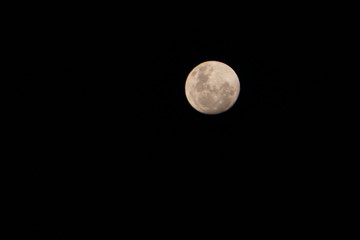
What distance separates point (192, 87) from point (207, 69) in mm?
338

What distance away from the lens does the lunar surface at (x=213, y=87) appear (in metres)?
3.74

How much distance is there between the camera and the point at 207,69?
12.6ft

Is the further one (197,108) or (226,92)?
(197,108)

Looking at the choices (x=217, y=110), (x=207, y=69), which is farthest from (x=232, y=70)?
(x=217, y=110)

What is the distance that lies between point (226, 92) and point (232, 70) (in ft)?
1.23

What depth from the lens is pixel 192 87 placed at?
12.8 ft

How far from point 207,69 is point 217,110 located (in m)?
0.61

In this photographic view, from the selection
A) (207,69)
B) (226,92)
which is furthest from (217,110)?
(207,69)

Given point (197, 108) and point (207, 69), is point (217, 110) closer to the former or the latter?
point (197, 108)

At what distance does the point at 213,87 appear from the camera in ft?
12.2

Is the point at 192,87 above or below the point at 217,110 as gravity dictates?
above

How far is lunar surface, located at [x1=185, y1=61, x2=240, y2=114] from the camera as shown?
3.74 metres

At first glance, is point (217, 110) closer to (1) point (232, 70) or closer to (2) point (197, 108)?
(2) point (197, 108)

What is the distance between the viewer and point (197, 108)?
3.99 meters
